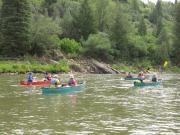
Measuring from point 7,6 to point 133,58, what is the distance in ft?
111

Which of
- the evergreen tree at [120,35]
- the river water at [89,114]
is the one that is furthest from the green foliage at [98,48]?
the river water at [89,114]

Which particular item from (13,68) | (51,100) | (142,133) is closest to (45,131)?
(142,133)

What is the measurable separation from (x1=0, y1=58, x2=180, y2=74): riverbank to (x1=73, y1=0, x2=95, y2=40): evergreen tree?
560 inches

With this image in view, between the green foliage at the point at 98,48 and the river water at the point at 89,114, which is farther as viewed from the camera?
the green foliage at the point at 98,48

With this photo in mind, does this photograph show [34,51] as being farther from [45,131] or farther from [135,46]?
[45,131]

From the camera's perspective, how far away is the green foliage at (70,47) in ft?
309

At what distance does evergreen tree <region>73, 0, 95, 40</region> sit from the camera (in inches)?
4173

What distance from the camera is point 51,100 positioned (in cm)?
3734

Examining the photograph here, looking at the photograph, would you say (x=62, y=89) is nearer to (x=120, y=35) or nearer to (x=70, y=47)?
(x=70, y=47)

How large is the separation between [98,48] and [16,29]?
2034 centimetres

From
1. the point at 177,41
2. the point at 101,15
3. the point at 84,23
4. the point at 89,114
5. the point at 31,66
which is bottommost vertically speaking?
the point at 89,114

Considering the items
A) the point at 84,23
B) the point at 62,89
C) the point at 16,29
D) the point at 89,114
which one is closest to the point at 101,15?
the point at 84,23

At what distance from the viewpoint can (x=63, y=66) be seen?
3150 inches

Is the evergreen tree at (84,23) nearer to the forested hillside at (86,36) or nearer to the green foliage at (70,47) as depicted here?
the forested hillside at (86,36)
